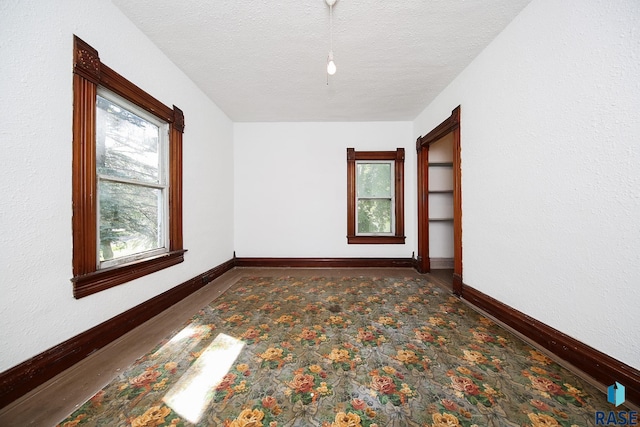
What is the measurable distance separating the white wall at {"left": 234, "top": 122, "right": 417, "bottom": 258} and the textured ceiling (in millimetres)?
790

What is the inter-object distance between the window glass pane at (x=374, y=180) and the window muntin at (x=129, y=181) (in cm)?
295

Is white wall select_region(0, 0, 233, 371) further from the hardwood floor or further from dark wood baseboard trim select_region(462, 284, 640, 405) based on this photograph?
dark wood baseboard trim select_region(462, 284, 640, 405)

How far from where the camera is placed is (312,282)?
312 centimetres

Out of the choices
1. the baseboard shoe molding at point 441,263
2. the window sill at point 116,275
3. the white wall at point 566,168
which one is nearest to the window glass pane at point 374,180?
the baseboard shoe molding at point 441,263

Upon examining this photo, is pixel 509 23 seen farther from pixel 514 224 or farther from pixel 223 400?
pixel 223 400

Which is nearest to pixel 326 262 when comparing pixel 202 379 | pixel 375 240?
pixel 375 240

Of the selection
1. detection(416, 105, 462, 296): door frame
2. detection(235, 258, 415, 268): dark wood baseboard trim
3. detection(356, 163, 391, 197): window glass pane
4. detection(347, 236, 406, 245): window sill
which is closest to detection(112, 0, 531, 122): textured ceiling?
detection(416, 105, 462, 296): door frame

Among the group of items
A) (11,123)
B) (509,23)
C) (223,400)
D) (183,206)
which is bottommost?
(223,400)

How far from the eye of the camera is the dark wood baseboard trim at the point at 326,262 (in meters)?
3.86

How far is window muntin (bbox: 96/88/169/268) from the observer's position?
1730mm

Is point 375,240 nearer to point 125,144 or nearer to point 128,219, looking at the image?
point 128,219

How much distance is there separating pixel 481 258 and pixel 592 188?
3.73 ft

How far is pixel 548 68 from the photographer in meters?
1.56

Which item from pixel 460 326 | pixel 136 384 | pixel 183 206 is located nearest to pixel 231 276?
pixel 183 206
